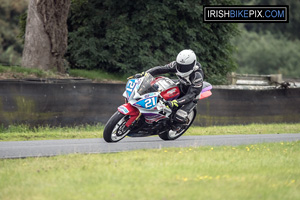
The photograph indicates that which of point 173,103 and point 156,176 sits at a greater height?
point 173,103

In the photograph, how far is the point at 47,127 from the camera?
534 inches

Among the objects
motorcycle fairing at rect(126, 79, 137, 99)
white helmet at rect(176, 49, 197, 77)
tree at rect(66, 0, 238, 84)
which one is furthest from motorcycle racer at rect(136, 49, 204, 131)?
tree at rect(66, 0, 238, 84)

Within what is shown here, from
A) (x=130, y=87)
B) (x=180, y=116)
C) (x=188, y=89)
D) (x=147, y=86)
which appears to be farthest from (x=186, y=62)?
(x=130, y=87)

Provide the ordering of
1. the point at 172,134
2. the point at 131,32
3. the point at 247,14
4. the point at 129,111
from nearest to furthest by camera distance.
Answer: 1. the point at 129,111
2. the point at 172,134
3. the point at 247,14
4. the point at 131,32

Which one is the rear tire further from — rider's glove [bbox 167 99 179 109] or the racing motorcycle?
rider's glove [bbox 167 99 179 109]

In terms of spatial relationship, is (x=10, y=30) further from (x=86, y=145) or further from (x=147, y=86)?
(x=147, y=86)

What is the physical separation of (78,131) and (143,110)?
405 centimetres

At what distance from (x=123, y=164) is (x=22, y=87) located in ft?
20.9

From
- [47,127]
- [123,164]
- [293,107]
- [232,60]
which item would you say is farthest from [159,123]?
[232,60]

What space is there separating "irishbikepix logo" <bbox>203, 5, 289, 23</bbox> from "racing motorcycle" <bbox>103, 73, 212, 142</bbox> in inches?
285

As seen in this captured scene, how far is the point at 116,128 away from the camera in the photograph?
33.6 ft

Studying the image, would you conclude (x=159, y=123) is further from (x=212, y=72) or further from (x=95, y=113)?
(x=212, y=72)

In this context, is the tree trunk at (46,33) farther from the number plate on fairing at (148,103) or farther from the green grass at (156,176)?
the green grass at (156,176)

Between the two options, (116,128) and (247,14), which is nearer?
(116,128)
